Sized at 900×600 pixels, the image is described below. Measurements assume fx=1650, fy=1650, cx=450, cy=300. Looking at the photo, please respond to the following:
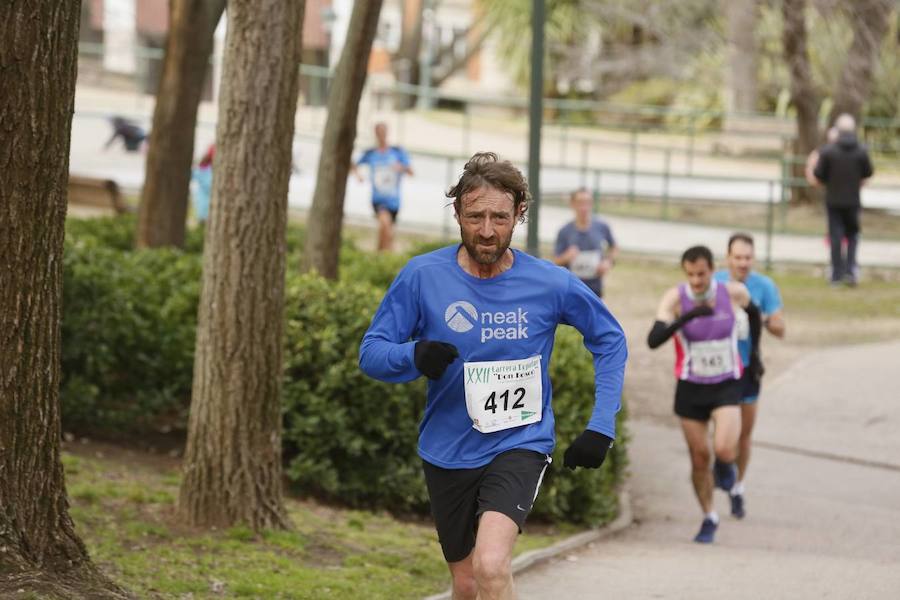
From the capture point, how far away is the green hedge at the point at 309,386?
993 centimetres

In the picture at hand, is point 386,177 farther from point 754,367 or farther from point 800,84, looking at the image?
point 754,367

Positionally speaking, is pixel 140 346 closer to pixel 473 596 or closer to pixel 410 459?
pixel 410 459

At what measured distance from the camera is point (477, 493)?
5.77m

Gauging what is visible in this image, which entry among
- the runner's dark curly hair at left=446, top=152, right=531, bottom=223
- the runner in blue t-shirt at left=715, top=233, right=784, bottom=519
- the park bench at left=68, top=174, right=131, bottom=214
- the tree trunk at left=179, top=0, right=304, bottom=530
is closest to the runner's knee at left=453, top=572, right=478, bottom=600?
the runner's dark curly hair at left=446, top=152, right=531, bottom=223

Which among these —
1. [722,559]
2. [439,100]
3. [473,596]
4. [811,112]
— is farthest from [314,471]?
[439,100]

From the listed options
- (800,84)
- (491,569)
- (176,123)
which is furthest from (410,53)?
(491,569)

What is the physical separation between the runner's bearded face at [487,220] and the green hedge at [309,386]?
13.6 feet

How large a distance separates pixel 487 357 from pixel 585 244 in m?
8.86

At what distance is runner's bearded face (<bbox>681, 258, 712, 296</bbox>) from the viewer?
9516mm

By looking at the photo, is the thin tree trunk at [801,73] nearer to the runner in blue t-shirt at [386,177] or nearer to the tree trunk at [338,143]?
the runner in blue t-shirt at [386,177]

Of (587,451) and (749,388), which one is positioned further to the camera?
(749,388)

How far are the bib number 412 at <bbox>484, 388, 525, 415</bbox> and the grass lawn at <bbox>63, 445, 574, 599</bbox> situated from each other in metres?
1.82

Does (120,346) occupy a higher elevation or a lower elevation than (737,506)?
higher

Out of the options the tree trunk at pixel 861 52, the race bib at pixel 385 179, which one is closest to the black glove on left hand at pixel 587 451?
the race bib at pixel 385 179
